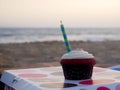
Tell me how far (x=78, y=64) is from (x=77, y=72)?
0.06m

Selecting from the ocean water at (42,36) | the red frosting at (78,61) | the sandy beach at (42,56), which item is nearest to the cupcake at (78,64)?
the red frosting at (78,61)

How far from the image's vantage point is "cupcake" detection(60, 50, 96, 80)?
5.30 feet

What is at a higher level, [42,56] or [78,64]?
[78,64]

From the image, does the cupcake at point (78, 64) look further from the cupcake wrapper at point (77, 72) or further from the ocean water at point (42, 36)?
the ocean water at point (42, 36)

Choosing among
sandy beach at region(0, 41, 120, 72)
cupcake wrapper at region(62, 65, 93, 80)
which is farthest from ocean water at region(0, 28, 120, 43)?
cupcake wrapper at region(62, 65, 93, 80)

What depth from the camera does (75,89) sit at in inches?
57.8

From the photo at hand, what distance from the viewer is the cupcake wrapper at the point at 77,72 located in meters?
1.63

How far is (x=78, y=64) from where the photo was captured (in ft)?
5.29

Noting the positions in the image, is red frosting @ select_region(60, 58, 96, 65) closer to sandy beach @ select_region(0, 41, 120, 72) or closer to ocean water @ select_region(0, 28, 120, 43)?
sandy beach @ select_region(0, 41, 120, 72)

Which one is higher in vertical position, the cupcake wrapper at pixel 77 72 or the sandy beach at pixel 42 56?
the cupcake wrapper at pixel 77 72

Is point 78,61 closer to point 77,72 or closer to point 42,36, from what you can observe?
point 77,72

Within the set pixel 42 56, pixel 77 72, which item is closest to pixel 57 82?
pixel 77 72

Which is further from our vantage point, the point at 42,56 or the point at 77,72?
the point at 42,56

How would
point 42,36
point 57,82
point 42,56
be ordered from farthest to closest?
point 42,36
point 42,56
point 57,82
